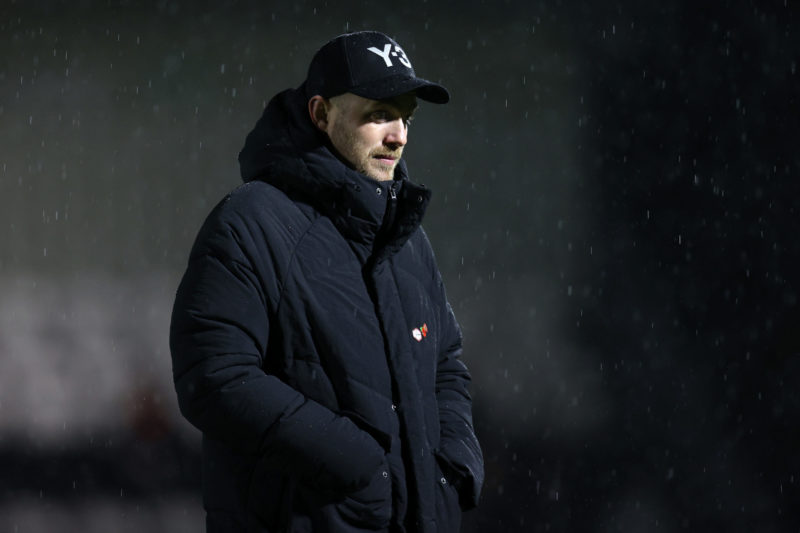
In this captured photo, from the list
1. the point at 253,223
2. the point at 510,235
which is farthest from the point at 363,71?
the point at 510,235

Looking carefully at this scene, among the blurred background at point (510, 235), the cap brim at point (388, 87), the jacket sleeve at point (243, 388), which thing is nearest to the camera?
the jacket sleeve at point (243, 388)

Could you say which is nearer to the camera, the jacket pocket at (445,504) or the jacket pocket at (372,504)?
the jacket pocket at (372,504)

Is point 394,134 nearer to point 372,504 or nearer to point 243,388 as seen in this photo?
point 243,388

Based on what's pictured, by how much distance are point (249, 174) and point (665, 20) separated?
3.64m

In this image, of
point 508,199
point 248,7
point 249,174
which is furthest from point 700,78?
point 249,174

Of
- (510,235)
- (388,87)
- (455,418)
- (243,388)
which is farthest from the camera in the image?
(510,235)

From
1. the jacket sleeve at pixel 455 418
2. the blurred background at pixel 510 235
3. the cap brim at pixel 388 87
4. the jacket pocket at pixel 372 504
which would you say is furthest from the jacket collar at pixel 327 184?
the blurred background at pixel 510 235

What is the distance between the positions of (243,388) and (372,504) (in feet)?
1.12

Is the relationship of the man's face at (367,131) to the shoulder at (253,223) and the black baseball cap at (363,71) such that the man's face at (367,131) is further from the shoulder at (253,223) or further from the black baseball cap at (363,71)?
the shoulder at (253,223)

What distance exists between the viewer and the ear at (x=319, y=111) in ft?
7.25

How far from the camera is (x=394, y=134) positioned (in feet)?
7.20

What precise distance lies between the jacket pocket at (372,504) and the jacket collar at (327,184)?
0.44 meters

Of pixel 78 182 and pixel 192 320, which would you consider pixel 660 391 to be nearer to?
pixel 78 182

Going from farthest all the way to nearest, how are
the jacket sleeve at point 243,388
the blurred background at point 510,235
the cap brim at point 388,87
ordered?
the blurred background at point 510,235
the cap brim at point 388,87
the jacket sleeve at point 243,388
